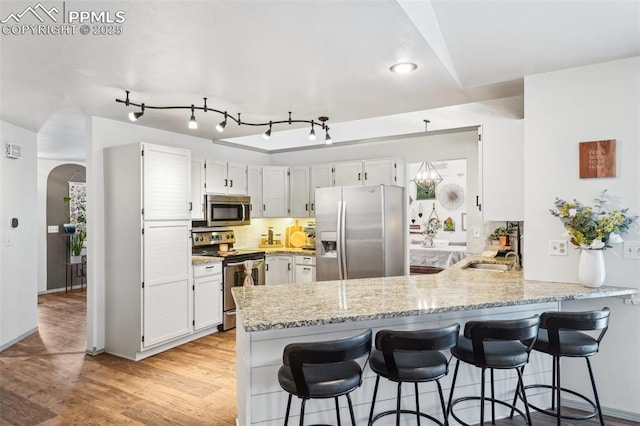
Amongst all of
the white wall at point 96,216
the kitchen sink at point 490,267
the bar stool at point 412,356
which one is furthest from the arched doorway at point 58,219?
the bar stool at point 412,356

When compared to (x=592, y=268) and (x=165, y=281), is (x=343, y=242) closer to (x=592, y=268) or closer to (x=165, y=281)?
(x=165, y=281)

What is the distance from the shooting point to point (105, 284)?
4.05 m

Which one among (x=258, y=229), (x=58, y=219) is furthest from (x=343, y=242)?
(x=58, y=219)

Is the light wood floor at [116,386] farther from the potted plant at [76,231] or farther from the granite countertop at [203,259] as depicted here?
the potted plant at [76,231]

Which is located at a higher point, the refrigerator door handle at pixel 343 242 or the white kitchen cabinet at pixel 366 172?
the white kitchen cabinet at pixel 366 172

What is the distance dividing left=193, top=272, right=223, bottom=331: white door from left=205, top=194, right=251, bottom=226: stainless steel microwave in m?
0.77

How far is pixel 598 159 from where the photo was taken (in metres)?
2.63

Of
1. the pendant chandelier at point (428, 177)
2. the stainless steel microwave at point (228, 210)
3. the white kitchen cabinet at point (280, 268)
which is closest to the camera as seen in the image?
the stainless steel microwave at point (228, 210)

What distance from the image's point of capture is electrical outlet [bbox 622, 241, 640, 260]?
254 centimetres

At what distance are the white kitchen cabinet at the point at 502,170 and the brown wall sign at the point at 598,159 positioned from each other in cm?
52

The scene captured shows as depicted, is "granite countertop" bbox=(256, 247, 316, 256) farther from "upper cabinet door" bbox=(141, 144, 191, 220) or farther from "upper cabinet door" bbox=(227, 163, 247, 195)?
"upper cabinet door" bbox=(141, 144, 191, 220)

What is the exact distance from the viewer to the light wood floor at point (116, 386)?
2.74 metres

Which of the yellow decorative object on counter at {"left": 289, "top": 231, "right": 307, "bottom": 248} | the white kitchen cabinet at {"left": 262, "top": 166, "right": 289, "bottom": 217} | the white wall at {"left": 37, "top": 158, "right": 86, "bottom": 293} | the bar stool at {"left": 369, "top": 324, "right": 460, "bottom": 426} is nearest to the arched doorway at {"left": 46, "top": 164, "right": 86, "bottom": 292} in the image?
the white wall at {"left": 37, "top": 158, "right": 86, "bottom": 293}

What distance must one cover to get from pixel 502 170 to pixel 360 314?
2038mm
